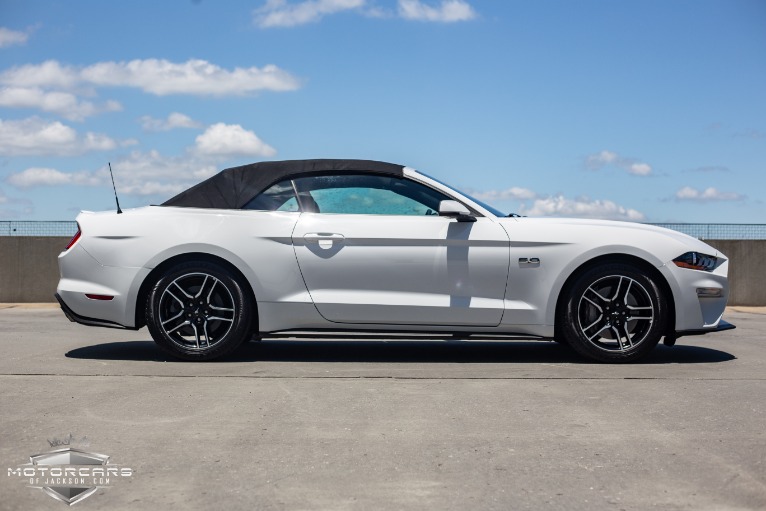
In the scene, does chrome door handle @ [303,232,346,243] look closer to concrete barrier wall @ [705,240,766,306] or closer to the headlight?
the headlight

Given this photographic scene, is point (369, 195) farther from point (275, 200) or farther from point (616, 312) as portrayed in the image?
point (616, 312)

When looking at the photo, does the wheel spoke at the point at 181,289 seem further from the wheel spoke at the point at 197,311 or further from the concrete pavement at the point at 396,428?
the concrete pavement at the point at 396,428

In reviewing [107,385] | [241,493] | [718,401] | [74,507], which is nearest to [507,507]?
[241,493]

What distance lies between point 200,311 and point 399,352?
1.72 m

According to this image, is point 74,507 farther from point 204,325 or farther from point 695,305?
point 695,305

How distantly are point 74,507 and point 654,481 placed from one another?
7.12 feet

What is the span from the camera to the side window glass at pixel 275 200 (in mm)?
7027

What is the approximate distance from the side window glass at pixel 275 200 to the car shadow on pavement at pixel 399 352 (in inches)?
45.7

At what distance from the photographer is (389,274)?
6.76 m

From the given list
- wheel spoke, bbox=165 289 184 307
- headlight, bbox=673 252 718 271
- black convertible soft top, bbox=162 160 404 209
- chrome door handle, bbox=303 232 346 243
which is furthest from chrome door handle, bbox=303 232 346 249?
headlight, bbox=673 252 718 271

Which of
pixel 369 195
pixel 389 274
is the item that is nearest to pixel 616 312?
pixel 389 274

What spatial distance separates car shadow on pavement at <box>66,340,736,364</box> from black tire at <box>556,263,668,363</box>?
244mm

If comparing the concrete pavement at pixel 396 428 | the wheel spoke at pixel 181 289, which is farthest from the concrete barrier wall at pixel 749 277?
the wheel spoke at pixel 181 289

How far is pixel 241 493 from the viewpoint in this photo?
135 inches
